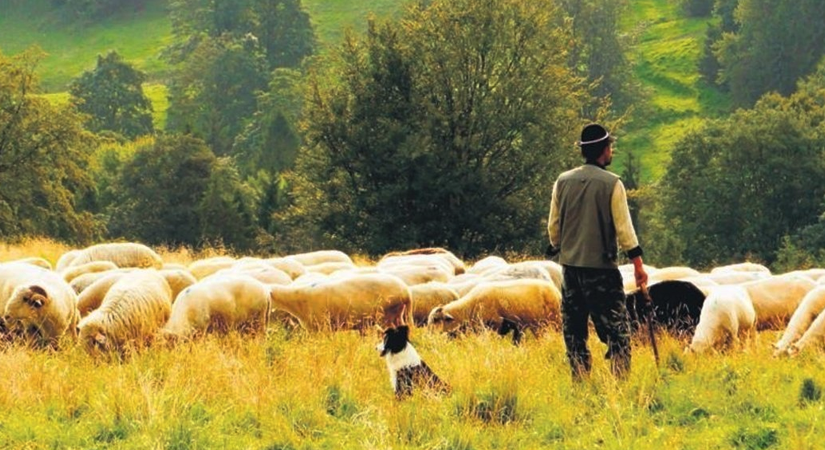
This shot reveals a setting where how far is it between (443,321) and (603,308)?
17.1ft

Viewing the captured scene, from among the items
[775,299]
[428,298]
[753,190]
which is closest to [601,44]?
[753,190]

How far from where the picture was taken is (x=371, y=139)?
149 ft

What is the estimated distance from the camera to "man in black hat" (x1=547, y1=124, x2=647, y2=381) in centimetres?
945

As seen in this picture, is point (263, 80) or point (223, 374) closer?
point (223, 374)

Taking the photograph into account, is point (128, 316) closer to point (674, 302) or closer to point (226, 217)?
point (674, 302)

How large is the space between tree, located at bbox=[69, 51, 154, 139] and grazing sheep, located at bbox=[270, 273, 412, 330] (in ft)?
317

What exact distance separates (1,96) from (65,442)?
51573 mm

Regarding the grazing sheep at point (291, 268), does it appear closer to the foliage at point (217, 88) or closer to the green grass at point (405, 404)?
the green grass at point (405, 404)

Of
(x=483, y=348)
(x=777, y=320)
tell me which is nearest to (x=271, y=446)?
(x=483, y=348)

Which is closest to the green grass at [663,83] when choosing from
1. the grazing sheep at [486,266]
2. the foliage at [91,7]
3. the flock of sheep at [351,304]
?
the grazing sheep at [486,266]

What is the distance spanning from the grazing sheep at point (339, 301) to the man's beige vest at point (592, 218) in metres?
5.33

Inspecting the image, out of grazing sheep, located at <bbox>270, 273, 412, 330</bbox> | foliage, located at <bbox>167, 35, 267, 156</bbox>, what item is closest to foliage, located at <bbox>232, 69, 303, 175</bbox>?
foliage, located at <bbox>167, 35, 267, 156</bbox>

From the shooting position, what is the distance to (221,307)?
13.3 m

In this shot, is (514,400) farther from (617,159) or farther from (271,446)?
(617,159)
